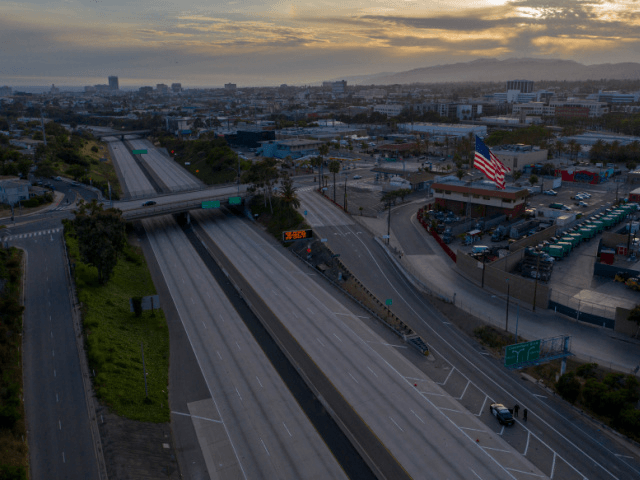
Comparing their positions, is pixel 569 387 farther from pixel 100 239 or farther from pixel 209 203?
pixel 209 203

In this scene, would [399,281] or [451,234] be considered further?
[451,234]

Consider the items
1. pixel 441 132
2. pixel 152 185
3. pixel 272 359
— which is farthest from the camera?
pixel 441 132

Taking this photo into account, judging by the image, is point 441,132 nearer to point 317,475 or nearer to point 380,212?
point 380,212

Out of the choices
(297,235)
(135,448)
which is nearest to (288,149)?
(297,235)

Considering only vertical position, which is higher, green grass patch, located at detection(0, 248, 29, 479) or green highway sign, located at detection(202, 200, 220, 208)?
green highway sign, located at detection(202, 200, 220, 208)

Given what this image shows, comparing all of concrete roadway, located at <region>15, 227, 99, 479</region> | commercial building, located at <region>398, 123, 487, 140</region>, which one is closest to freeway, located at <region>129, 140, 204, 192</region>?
concrete roadway, located at <region>15, 227, 99, 479</region>

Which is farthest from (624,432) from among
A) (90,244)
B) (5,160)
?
(5,160)

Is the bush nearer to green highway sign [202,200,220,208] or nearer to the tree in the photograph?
the tree
